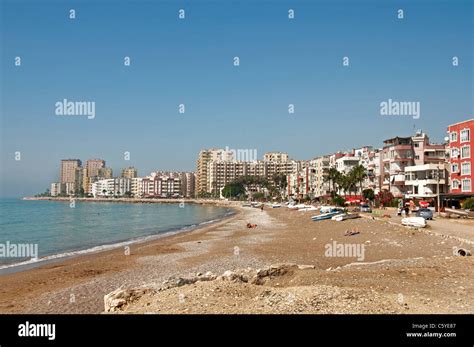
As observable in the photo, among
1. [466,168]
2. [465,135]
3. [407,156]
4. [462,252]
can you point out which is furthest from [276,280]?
[407,156]

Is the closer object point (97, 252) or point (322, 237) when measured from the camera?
point (97, 252)

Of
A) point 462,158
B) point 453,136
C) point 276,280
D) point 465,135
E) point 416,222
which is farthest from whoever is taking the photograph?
point 453,136

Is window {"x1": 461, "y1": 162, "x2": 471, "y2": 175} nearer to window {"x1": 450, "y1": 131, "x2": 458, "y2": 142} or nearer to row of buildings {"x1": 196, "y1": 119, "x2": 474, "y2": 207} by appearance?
row of buildings {"x1": 196, "y1": 119, "x2": 474, "y2": 207}

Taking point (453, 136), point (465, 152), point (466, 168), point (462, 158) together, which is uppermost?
point (453, 136)

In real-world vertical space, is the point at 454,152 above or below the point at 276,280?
above

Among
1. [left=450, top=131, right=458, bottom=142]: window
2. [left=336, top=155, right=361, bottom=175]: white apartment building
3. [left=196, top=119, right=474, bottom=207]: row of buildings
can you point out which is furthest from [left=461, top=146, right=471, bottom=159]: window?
[left=336, top=155, right=361, bottom=175]: white apartment building

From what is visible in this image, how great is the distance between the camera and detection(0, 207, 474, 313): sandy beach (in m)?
10.2

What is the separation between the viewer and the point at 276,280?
1517cm

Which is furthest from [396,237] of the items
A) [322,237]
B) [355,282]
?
[355,282]

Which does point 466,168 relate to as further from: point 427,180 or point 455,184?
point 427,180

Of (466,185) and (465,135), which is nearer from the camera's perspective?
(466,185)
